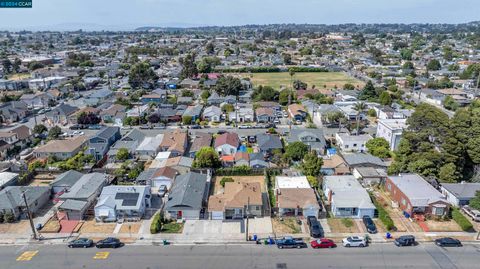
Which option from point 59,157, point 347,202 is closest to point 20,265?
point 59,157

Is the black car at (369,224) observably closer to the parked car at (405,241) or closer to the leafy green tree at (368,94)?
the parked car at (405,241)

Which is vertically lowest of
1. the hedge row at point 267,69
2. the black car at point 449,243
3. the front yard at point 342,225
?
the front yard at point 342,225

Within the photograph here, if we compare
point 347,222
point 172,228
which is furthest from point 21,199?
point 347,222

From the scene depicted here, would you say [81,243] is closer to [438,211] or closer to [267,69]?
[438,211]

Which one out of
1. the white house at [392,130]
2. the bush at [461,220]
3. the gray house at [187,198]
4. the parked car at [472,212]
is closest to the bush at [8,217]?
the gray house at [187,198]

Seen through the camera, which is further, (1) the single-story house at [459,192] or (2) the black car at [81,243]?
(1) the single-story house at [459,192]

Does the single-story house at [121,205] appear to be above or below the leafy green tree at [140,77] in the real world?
below

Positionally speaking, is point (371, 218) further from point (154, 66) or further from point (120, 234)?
point (154, 66)
